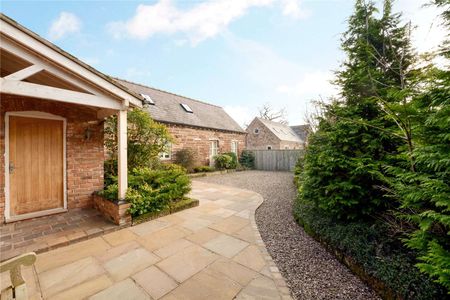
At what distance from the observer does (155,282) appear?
7.39 ft

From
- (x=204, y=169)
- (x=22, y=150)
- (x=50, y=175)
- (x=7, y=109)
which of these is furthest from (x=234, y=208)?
(x=204, y=169)

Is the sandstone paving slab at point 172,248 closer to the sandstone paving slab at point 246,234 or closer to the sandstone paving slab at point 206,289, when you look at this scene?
the sandstone paving slab at point 206,289

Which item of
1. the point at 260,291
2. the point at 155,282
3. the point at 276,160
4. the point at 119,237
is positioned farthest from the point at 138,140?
the point at 276,160

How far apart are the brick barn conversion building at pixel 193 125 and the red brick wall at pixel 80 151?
5.27 meters

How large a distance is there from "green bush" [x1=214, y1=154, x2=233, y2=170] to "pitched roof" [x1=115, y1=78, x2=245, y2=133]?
90.1 inches

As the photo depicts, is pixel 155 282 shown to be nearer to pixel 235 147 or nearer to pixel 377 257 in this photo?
pixel 377 257

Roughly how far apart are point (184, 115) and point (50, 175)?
29.8 ft

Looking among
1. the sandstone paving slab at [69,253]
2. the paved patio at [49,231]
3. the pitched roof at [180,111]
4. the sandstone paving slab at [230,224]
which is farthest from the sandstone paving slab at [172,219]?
the pitched roof at [180,111]

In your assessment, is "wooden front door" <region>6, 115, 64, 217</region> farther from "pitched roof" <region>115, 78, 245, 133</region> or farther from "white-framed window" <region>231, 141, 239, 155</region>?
"white-framed window" <region>231, 141, 239, 155</region>

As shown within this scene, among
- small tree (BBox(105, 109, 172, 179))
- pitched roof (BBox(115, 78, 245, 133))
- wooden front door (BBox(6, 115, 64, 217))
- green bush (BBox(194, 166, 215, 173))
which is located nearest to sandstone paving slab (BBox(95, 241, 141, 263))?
wooden front door (BBox(6, 115, 64, 217))

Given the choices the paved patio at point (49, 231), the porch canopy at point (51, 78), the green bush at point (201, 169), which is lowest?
the paved patio at point (49, 231)

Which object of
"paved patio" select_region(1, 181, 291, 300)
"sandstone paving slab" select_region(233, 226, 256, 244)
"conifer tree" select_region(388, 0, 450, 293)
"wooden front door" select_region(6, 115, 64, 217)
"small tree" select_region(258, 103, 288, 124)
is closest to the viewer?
"conifer tree" select_region(388, 0, 450, 293)

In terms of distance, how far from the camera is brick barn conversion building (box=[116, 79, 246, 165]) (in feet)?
36.8

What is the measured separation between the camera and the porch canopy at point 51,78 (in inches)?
105
